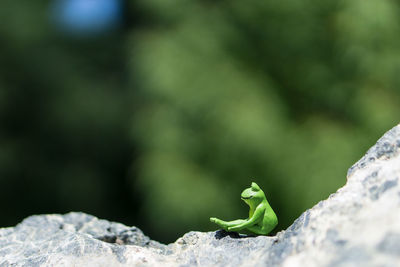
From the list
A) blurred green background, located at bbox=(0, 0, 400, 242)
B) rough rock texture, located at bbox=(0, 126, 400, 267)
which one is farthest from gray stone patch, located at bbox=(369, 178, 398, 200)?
blurred green background, located at bbox=(0, 0, 400, 242)

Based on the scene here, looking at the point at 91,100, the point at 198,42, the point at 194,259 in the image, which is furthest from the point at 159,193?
the point at 194,259

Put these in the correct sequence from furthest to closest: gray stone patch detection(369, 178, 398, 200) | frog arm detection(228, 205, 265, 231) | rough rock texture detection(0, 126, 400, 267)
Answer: frog arm detection(228, 205, 265, 231)
gray stone patch detection(369, 178, 398, 200)
rough rock texture detection(0, 126, 400, 267)

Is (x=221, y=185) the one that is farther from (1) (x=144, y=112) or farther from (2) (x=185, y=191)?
(1) (x=144, y=112)

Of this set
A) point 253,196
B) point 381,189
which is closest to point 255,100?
point 253,196

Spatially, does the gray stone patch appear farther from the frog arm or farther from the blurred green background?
the blurred green background

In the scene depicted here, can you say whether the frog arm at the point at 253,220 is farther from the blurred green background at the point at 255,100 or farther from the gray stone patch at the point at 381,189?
the blurred green background at the point at 255,100
